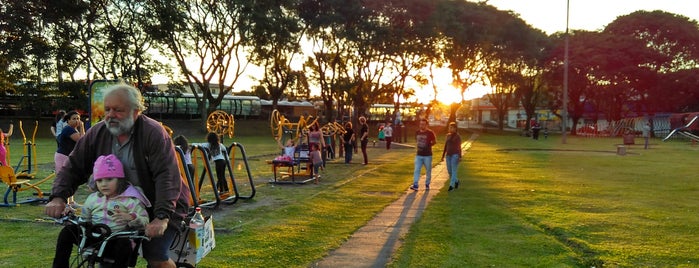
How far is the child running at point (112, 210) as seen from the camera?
10.8 feet

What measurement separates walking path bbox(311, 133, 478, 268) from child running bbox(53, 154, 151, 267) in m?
2.88

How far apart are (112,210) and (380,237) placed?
4.62 m

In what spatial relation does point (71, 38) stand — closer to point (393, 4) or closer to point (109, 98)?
point (393, 4)

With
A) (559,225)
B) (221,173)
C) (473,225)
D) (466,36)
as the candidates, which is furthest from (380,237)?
(466,36)

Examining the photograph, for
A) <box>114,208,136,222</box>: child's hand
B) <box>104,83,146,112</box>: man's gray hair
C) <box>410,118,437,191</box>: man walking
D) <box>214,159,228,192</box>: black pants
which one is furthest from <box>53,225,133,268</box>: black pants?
<box>410,118,437,191</box>: man walking

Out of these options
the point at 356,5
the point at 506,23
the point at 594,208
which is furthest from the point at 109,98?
the point at 506,23

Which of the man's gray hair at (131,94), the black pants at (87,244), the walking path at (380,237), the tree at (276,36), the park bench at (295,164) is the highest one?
the tree at (276,36)

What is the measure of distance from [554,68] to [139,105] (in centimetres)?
5828

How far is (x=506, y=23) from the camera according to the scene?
4947 cm

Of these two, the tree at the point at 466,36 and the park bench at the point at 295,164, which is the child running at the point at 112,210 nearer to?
the park bench at the point at 295,164

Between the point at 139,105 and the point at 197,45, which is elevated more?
the point at 197,45

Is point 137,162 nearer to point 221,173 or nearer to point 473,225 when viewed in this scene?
point 473,225

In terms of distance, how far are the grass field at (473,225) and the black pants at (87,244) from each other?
2.55 metres

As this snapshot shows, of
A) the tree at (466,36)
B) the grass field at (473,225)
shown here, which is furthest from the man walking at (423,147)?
the tree at (466,36)
